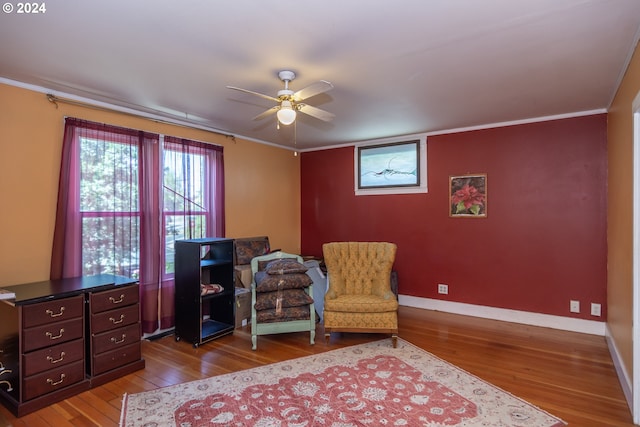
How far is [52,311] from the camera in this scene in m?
2.52

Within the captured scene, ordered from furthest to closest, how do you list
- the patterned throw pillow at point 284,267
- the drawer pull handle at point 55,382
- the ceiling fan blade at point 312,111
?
1. the patterned throw pillow at point 284,267
2. the ceiling fan blade at point 312,111
3. the drawer pull handle at point 55,382

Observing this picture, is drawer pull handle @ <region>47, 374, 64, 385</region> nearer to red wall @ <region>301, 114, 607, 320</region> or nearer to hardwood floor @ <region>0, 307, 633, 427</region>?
hardwood floor @ <region>0, 307, 633, 427</region>

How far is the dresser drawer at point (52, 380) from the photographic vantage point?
2.39 metres

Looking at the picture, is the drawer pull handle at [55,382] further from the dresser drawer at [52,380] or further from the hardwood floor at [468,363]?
the hardwood floor at [468,363]

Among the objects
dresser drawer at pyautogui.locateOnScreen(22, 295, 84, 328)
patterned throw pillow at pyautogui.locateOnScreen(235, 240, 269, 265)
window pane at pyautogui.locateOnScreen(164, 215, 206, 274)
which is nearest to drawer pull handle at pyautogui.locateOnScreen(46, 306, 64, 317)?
dresser drawer at pyautogui.locateOnScreen(22, 295, 84, 328)

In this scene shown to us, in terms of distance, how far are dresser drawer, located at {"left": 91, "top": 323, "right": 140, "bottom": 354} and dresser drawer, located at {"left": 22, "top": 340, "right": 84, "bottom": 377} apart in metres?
0.12

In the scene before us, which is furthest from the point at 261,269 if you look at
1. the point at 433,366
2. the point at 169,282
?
the point at 433,366

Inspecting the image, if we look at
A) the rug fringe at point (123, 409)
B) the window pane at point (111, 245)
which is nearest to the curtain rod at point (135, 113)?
the window pane at point (111, 245)

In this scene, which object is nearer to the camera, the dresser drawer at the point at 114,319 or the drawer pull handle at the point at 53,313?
the drawer pull handle at the point at 53,313

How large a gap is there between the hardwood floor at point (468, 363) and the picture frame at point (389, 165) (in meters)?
1.97

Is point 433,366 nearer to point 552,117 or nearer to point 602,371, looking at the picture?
point 602,371

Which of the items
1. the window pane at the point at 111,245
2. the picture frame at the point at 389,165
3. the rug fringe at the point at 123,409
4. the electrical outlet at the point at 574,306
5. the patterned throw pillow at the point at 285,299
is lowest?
the rug fringe at the point at 123,409

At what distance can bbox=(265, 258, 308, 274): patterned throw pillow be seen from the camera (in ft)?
12.0

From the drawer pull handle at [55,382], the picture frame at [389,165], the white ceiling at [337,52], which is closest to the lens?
the white ceiling at [337,52]
